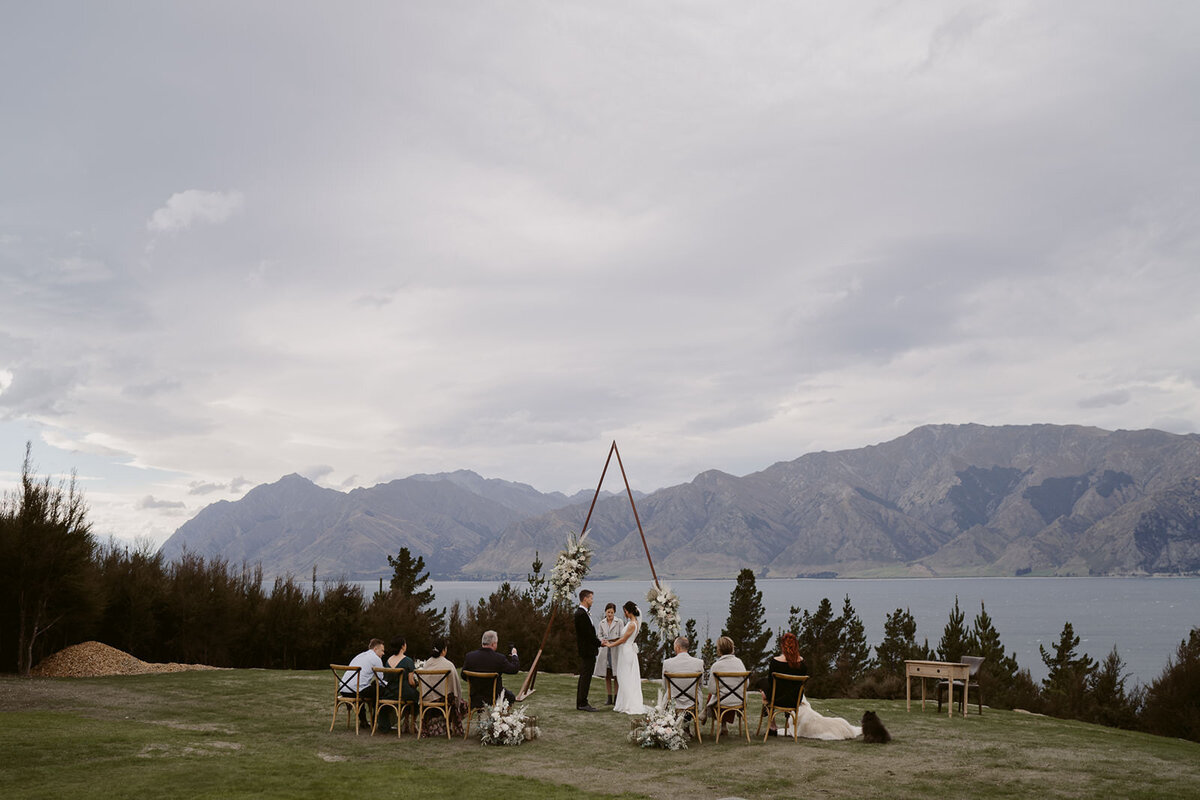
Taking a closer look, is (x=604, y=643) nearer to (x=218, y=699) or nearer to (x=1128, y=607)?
(x=218, y=699)

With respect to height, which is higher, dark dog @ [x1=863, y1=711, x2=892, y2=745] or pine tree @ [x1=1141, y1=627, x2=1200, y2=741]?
dark dog @ [x1=863, y1=711, x2=892, y2=745]

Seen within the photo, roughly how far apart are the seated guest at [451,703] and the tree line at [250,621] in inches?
79.2

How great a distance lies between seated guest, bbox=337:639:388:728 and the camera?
11180 mm

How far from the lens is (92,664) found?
16969mm

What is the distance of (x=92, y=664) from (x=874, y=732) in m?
15.1

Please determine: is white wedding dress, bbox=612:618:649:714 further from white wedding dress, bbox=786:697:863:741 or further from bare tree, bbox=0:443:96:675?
bare tree, bbox=0:443:96:675

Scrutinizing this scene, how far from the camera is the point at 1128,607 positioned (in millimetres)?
170000

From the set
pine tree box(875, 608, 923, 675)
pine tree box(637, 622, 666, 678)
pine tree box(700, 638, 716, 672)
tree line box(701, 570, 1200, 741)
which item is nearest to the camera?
tree line box(701, 570, 1200, 741)

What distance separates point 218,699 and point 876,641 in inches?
3864

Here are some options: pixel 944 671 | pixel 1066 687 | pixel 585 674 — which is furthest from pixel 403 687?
pixel 1066 687

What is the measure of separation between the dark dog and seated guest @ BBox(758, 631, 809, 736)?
98 cm

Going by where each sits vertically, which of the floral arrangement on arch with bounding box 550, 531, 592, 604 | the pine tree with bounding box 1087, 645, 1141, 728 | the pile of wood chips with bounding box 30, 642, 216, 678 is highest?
the floral arrangement on arch with bounding box 550, 531, 592, 604

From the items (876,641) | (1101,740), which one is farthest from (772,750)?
(876,641)

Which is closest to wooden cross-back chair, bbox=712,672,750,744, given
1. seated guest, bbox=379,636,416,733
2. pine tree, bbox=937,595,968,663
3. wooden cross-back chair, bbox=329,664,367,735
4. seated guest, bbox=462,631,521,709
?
seated guest, bbox=462,631,521,709
